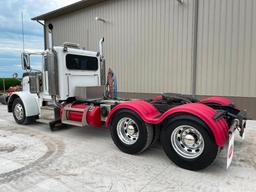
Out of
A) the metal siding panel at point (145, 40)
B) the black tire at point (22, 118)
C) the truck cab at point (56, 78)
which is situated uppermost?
the metal siding panel at point (145, 40)

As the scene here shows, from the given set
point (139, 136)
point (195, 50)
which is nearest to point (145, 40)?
point (195, 50)

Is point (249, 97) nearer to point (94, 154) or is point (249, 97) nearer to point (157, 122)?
point (157, 122)

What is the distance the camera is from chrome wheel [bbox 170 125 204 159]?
10.2 ft

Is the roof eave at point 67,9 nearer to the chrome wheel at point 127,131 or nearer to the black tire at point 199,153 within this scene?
the chrome wheel at point 127,131

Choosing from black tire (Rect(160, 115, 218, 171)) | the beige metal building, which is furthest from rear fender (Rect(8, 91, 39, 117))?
the beige metal building

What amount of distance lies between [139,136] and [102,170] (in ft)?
2.83

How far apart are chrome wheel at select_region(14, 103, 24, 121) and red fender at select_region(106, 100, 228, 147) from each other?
147 inches

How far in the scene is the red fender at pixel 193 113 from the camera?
9.32ft

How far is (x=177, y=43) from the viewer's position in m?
7.99

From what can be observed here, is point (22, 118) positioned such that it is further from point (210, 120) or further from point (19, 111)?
point (210, 120)

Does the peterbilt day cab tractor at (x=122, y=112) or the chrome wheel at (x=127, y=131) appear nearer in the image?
the peterbilt day cab tractor at (x=122, y=112)

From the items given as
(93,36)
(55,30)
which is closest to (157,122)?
(93,36)

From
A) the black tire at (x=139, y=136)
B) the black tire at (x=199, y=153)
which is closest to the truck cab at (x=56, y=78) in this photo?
the black tire at (x=139, y=136)

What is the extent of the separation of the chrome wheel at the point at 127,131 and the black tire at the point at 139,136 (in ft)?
0.15
